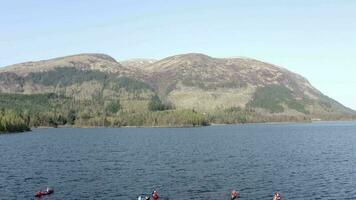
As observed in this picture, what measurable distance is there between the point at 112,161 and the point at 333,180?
85.5m

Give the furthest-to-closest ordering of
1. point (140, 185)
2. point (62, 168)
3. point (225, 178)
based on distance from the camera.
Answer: point (62, 168) → point (225, 178) → point (140, 185)

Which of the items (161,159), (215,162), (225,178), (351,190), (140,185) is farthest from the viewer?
(161,159)

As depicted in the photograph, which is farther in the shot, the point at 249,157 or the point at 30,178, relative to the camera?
the point at 249,157

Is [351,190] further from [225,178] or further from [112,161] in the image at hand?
[112,161]

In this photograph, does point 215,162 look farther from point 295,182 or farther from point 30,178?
point 30,178

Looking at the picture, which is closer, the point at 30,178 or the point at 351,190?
the point at 351,190

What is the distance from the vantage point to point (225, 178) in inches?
5369

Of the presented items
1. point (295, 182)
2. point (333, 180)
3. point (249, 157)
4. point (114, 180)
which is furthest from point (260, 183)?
point (249, 157)

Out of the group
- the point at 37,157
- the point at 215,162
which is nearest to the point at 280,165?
the point at 215,162

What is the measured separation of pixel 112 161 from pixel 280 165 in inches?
2520

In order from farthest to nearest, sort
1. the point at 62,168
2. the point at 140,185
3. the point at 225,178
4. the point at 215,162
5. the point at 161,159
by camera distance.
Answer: the point at 161,159
the point at 215,162
the point at 62,168
the point at 225,178
the point at 140,185

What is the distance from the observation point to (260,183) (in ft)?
420

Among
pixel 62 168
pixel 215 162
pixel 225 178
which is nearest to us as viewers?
pixel 225 178

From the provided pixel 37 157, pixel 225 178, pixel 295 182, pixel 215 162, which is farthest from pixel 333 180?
pixel 37 157
